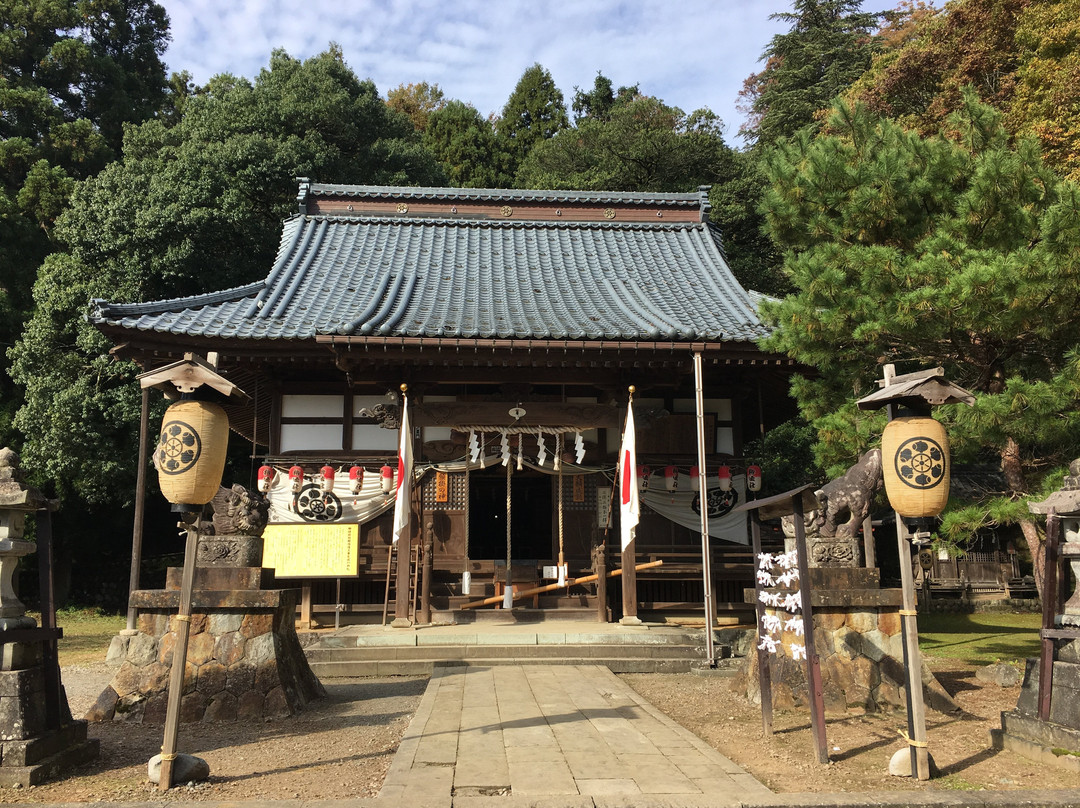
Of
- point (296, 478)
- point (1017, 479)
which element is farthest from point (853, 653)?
point (296, 478)

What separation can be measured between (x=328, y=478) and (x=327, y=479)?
2 cm

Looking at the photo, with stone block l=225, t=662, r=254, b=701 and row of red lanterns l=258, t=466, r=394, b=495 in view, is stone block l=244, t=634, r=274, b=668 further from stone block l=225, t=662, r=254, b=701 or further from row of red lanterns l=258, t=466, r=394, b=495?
row of red lanterns l=258, t=466, r=394, b=495

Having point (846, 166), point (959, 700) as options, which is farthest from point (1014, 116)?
point (959, 700)

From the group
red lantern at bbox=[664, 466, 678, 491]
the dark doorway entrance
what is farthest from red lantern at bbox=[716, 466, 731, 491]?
the dark doorway entrance

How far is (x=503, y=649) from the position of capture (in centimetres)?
940

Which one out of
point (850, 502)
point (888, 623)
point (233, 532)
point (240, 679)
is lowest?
point (240, 679)

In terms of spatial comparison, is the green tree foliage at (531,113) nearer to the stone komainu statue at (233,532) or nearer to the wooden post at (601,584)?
the wooden post at (601,584)

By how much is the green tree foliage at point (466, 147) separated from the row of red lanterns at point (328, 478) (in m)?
21.9

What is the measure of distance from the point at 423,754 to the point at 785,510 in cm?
317

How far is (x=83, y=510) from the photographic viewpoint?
60.4ft

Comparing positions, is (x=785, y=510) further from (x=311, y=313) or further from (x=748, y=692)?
(x=311, y=313)

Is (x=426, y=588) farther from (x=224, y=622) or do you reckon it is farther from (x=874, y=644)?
(x=874, y=644)

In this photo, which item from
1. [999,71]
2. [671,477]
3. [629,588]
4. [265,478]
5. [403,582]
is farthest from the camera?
[999,71]

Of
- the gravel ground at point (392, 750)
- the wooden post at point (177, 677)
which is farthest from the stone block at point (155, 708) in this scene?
the wooden post at point (177, 677)
